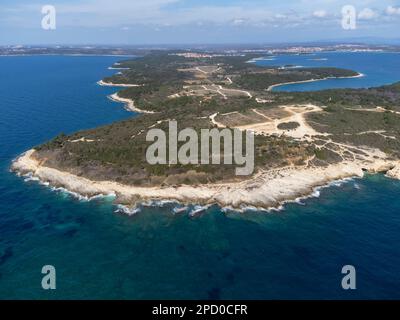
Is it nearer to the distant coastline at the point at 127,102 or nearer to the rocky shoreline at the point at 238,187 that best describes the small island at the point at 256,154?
the rocky shoreline at the point at 238,187

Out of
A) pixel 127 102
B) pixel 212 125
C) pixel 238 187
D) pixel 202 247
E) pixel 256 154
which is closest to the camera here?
pixel 202 247

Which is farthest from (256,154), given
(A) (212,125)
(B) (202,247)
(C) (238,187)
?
(B) (202,247)

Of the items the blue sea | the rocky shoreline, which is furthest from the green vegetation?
the blue sea

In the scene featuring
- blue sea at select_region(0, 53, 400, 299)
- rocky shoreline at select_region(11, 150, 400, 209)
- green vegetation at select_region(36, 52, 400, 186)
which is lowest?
blue sea at select_region(0, 53, 400, 299)

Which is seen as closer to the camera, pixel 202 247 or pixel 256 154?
pixel 202 247

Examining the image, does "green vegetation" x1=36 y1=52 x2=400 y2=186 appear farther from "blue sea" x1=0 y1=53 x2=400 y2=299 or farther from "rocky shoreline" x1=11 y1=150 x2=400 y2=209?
"blue sea" x1=0 y1=53 x2=400 y2=299

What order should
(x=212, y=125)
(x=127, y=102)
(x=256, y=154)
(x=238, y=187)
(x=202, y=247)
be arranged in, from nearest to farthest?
(x=202, y=247) < (x=238, y=187) < (x=256, y=154) < (x=212, y=125) < (x=127, y=102)

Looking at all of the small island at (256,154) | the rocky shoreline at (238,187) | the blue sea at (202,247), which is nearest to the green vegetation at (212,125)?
the small island at (256,154)

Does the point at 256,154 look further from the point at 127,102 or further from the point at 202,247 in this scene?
the point at 127,102

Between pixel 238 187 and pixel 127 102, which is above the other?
pixel 127 102
